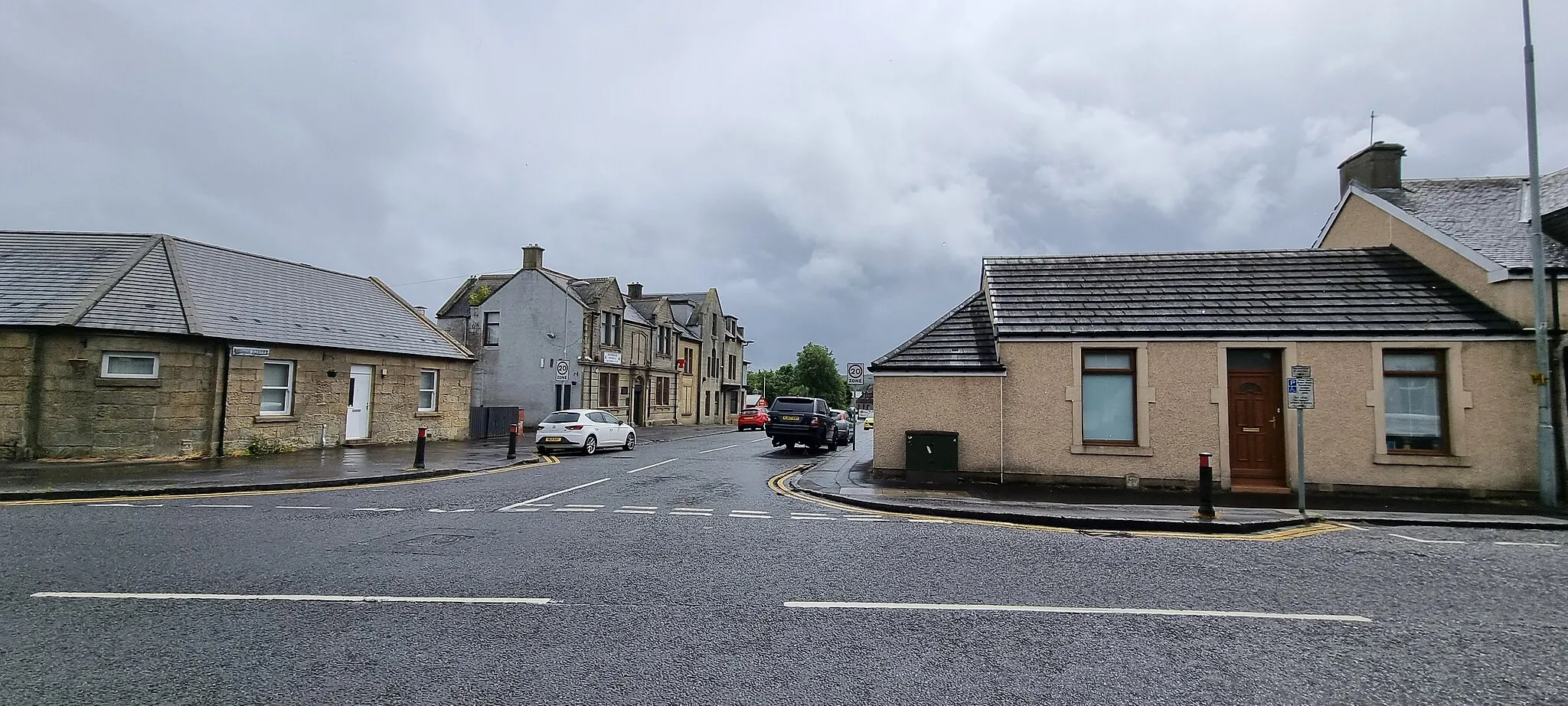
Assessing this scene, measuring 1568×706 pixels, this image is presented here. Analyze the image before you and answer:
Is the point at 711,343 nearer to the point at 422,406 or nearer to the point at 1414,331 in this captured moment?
the point at 422,406

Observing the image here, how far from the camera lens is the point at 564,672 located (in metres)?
4.46

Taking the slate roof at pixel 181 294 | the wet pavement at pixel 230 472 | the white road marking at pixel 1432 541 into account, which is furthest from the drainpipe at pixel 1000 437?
the slate roof at pixel 181 294

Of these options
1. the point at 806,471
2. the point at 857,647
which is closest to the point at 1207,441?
the point at 806,471

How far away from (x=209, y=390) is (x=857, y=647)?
66.3 feet

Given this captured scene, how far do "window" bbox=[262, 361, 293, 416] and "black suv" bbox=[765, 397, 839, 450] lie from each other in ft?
47.9

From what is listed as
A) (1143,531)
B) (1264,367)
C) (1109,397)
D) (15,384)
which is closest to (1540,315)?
(1264,367)

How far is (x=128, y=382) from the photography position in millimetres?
17078

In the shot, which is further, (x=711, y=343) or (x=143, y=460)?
(x=711, y=343)

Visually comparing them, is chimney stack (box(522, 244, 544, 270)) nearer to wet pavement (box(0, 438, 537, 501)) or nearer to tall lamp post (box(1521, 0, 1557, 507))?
wet pavement (box(0, 438, 537, 501))

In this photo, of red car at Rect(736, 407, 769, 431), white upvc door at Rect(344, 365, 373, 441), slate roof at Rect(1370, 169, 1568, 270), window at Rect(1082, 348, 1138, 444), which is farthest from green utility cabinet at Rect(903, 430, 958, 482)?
red car at Rect(736, 407, 769, 431)

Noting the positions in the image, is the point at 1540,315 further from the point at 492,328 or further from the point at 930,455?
the point at 492,328

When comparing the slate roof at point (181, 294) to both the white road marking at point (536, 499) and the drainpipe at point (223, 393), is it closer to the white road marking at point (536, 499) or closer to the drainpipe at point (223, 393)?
the drainpipe at point (223, 393)

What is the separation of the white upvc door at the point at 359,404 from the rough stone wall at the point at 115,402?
4.45 meters

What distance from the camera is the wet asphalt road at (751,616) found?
4.34 metres
